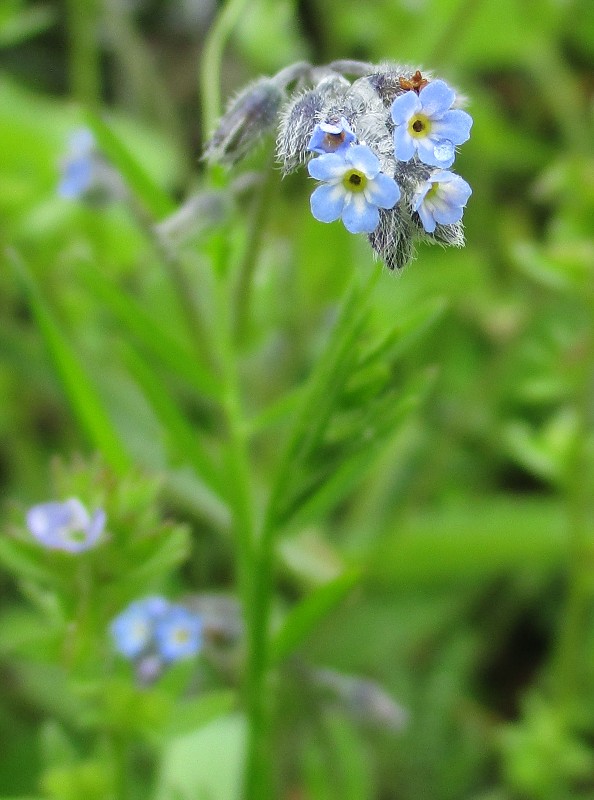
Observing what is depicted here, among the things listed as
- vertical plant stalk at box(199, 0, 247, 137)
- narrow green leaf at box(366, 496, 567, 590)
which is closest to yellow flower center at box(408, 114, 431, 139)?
vertical plant stalk at box(199, 0, 247, 137)

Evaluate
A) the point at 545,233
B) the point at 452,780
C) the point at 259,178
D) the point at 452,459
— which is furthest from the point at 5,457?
the point at 545,233

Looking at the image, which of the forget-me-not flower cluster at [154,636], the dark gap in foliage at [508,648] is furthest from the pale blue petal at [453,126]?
the dark gap in foliage at [508,648]

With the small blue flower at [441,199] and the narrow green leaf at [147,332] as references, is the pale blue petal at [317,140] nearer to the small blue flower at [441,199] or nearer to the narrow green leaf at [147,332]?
the small blue flower at [441,199]

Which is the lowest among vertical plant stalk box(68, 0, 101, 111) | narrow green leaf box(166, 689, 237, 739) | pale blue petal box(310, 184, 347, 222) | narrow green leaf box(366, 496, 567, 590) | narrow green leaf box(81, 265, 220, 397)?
narrow green leaf box(166, 689, 237, 739)

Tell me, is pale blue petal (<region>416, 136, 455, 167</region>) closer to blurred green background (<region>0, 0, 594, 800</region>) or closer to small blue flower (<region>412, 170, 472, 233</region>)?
small blue flower (<region>412, 170, 472, 233</region>)

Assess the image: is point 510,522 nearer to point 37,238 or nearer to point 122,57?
point 37,238

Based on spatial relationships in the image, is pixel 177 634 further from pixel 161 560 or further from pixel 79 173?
pixel 79 173

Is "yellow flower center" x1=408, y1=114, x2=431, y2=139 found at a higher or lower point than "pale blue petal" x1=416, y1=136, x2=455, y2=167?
higher
